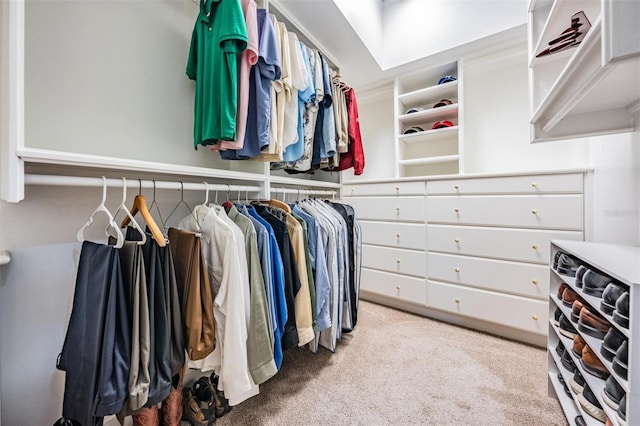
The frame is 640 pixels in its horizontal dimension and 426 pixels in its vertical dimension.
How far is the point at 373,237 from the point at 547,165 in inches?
58.1

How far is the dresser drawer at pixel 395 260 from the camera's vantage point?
6.92 ft

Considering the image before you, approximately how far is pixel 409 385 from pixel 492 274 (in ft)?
3.35

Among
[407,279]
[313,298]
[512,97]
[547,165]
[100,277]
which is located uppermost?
[512,97]

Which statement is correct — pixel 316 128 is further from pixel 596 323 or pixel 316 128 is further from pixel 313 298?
pixel 596 323

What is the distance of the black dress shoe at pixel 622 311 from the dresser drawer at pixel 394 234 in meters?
1.35

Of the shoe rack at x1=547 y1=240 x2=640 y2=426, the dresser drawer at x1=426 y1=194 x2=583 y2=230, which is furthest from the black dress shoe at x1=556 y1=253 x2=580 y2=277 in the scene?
the dresser drawer at x1=426 y1=194 x2=583 y2=230

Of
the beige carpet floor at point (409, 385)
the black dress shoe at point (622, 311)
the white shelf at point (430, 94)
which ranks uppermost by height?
the white shelf at point (430, 94)

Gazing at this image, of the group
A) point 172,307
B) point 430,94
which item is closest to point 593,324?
point 172,307

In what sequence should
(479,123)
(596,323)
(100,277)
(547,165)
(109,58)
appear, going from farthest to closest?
(479,123)
(547,165)
(109,58)
(596,323)
(100,277)

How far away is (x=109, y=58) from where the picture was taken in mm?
1081

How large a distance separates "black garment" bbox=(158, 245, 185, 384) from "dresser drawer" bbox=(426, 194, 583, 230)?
73.5 inches

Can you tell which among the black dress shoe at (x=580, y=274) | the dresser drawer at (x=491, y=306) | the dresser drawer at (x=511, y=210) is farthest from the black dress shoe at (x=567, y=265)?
the dresser drawer at (x=491, y=306)

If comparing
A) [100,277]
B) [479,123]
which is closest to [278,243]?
[100,277]

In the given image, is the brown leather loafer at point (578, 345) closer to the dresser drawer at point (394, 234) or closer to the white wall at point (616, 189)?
the white wall at point (616, 189)
